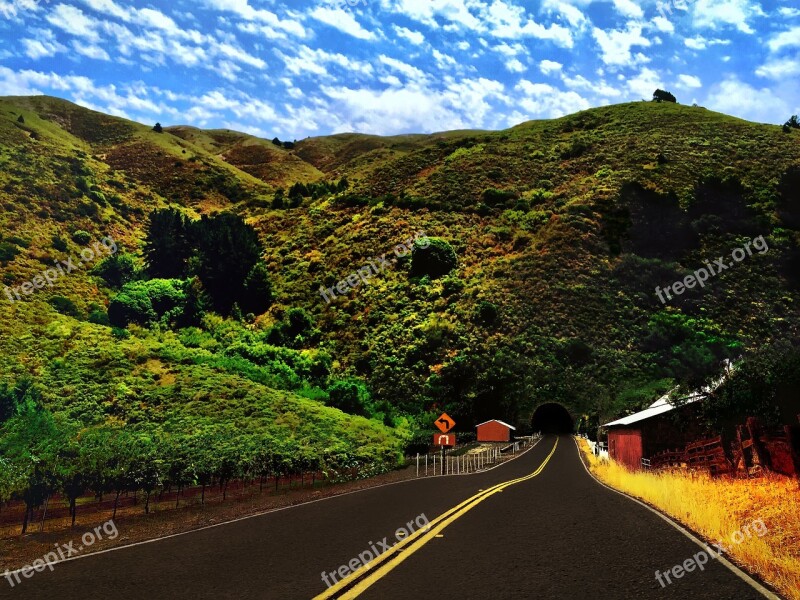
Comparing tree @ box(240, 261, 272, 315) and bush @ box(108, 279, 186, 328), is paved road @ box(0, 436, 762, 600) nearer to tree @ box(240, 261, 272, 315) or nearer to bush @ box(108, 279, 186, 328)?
bush @ box(108, 279, 186, 328)

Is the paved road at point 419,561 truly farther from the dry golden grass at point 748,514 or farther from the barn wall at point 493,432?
the barn wall at point 493,432

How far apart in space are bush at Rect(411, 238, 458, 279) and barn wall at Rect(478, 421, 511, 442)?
19.0 meters

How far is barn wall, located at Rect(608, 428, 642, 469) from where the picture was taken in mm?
25906

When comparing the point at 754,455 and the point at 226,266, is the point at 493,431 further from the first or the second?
the point at 754,455

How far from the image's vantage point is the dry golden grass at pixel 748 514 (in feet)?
21.6

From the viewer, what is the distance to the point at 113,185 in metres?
90.6

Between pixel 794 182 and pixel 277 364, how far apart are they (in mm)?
71298

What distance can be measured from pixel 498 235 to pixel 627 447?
173ft

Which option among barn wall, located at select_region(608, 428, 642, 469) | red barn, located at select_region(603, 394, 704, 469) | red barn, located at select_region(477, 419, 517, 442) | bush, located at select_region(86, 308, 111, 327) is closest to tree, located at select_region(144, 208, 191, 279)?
bush, located at select_region(86, 308, 111, 327)

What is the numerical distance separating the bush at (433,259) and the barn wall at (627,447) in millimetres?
40921

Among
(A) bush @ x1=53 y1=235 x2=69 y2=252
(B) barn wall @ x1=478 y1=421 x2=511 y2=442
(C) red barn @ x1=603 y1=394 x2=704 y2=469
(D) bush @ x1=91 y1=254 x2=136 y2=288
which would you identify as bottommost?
(B) barn wall @ x1=478 y1=421 x2=511 y2=442

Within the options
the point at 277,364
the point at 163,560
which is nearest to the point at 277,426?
the point at 277,364

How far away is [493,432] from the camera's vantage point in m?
61.4

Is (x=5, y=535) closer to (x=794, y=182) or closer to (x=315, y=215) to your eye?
(x=315, y=215)
